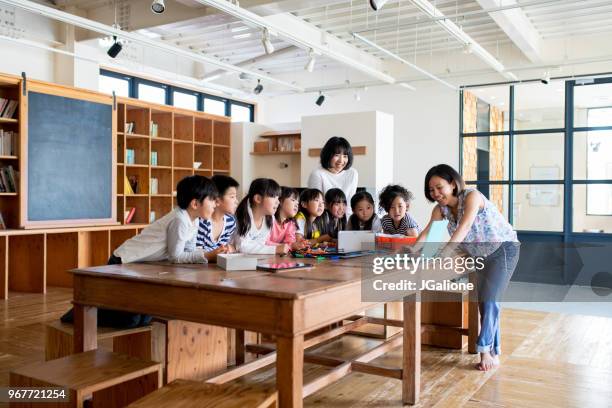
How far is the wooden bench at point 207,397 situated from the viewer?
5.90 ft

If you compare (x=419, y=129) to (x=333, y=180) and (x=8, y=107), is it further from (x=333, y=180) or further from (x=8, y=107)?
(x=8, y=107)

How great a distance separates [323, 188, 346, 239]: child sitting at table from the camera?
4.14 m

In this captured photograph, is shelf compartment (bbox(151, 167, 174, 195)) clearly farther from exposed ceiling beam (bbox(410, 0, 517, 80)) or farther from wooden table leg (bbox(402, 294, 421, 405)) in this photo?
wooden table leg (bbox(402, 294, 421, 405))

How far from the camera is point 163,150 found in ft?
26.9

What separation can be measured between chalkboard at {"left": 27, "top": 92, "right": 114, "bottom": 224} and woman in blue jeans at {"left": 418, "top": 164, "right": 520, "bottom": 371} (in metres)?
4.58

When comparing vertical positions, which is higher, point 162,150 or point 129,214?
point 162,150

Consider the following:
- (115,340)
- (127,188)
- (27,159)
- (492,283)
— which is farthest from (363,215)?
(127,188)

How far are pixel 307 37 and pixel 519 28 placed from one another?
9.23 ft

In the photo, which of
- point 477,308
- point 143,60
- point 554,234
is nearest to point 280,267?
point 477,308

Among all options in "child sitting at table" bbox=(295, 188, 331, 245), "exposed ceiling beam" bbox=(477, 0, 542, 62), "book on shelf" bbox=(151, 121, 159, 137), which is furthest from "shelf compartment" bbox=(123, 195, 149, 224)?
"exposed ceiling beam" bbox=(477, 0, 542, 62)

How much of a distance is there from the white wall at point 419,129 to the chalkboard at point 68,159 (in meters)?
4.66

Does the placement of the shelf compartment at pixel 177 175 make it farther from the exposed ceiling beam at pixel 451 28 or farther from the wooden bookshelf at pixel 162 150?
the exposed ceiling beam at pixel 451 28

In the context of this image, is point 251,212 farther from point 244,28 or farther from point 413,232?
point 244,28

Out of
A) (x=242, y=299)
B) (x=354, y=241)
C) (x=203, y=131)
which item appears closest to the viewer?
(x=242, y=299)
